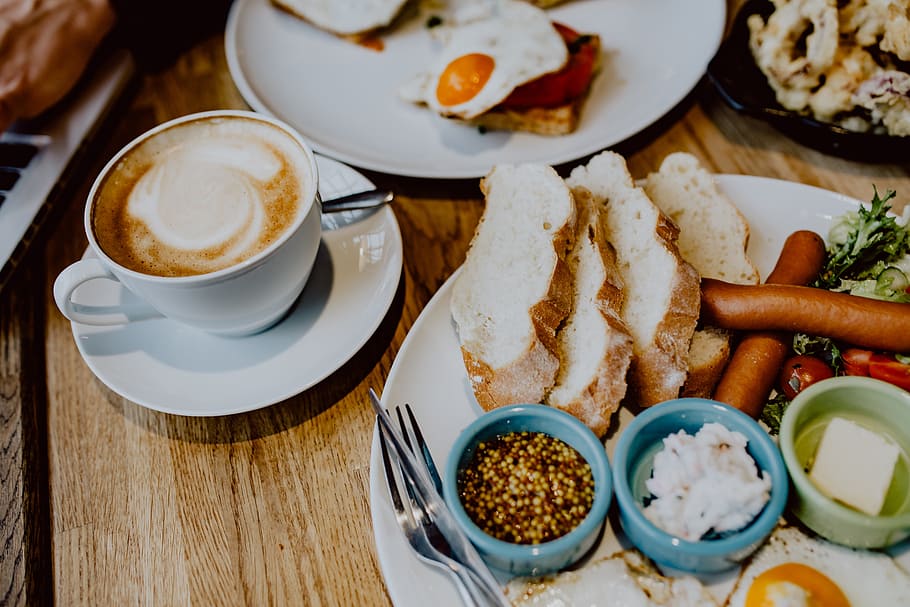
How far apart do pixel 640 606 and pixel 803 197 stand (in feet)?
4.82

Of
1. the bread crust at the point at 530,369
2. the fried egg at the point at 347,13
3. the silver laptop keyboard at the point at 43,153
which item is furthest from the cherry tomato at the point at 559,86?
the silver laptop keyboard at the point at 43,153

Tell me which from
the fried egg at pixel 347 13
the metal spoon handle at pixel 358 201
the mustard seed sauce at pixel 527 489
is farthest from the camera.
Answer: the fried egg at pixel 347 13

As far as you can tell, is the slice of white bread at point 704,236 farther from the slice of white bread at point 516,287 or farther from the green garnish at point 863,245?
the slice of white bread at point 516,287

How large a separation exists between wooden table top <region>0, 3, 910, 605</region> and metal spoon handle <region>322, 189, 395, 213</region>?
27 centimetres

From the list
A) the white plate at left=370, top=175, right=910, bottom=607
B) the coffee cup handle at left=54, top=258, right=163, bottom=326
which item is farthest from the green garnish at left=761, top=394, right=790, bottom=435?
the coffee cup handle at left=54, top=258, right=163, bottom=326

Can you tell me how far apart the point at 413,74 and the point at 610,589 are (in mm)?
2292

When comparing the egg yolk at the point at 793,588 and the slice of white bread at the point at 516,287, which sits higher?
the slice of white bread at the point at 516,287

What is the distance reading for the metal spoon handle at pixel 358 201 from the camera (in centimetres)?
241

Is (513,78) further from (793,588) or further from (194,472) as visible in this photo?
(793,588)

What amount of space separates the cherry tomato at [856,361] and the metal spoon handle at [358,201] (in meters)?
1.46

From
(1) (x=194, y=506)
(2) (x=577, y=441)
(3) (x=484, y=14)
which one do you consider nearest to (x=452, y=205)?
(3) (x=484, y=14)

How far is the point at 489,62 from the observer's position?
2859 millimetres

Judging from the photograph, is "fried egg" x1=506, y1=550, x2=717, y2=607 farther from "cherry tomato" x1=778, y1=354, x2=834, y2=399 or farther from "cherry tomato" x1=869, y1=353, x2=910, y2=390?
"cherry tomato" x1=869, y1=353, x2=910, y2=390

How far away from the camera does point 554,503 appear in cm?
180
